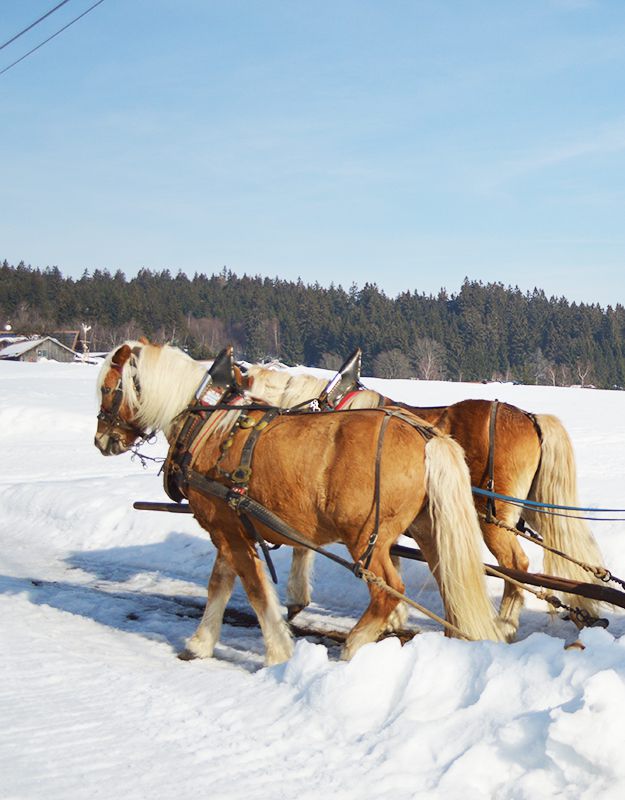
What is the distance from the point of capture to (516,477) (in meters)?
6.10

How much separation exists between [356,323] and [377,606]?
91.3 metres

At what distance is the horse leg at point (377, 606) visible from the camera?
15.4ft

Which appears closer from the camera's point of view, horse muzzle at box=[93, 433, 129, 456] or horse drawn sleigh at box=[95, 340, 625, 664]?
horse drawn sleigh at box=[95, 340, 625, 664]

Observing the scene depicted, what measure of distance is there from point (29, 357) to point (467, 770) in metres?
62.9

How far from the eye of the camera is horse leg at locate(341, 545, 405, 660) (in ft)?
15.4

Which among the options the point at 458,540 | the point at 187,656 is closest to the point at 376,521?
the point at 458,540

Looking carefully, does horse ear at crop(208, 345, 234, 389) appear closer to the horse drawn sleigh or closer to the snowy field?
the horse drawn sleigh

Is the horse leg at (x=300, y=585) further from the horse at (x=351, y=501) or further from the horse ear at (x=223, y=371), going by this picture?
the horse ear at (x=223, y=371)

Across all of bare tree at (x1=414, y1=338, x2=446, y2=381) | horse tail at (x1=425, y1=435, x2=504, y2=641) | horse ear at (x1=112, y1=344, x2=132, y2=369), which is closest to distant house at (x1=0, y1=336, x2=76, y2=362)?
bare tree at (x1=414, y1=338, x2=446, y2=381)

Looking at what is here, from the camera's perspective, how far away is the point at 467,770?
307cm

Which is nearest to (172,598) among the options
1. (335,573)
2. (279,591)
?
(279,591)

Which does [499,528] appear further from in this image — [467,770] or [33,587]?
[33,587]

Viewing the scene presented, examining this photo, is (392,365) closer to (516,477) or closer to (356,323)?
(356,323)

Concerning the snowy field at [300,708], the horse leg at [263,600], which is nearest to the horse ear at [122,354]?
the horse leg at [263,600]
